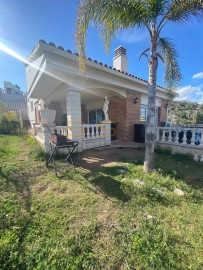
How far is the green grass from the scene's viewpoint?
1.51 metres

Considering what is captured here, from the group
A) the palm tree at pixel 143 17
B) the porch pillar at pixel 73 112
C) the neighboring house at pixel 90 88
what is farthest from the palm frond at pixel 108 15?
the porch pillar at pixel 73 112

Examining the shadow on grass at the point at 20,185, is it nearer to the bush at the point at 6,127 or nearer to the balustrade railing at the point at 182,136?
the balustrade railing at the point at 182,136

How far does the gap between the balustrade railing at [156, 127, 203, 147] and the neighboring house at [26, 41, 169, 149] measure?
1.90 m

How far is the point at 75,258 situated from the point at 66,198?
121 cm

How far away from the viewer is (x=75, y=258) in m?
1.53

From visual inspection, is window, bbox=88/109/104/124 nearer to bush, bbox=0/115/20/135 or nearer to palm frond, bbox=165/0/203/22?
palm frond, bbox=165/0/203/22

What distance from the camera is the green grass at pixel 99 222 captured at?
4.97 ft

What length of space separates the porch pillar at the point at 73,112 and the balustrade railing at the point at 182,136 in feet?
13.5

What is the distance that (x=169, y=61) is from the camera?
15.5 feet

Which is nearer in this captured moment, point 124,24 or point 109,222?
point 109,222

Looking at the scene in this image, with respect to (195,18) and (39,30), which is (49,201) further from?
A: (39,30)

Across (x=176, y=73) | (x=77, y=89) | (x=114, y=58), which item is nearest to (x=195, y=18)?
(x=176, y=73)

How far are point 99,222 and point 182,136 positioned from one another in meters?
5.77

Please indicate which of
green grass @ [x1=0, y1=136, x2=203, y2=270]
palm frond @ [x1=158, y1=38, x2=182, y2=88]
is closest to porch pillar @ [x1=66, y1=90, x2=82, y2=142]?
green grass @ [x1=0, y1=136, x2=203, y2=270]
